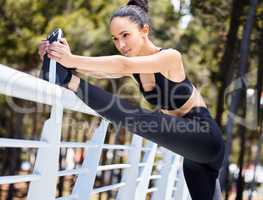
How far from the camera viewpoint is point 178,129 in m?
1.97

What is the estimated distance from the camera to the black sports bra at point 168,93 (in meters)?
2.21

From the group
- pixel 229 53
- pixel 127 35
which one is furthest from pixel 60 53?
pixel 229 53

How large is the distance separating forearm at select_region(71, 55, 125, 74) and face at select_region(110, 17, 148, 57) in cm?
28

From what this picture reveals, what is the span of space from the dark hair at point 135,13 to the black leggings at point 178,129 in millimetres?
477

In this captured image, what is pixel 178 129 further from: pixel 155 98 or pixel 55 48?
pixel 55 48

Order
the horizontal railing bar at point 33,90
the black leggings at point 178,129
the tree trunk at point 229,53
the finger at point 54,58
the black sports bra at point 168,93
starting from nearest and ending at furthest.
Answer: the horizontal railing bar at point 33,90
the black leggings at point 178,129
the finger at point 54,58
the black sports bra at point 168,93
the tree trunk at point 229,53

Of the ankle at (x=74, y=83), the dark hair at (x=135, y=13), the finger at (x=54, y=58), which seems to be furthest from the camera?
the dark hair at (x=135, y=13)

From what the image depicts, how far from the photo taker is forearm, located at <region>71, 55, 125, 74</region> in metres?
2.00

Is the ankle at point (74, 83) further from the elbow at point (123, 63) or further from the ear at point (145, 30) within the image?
the ear at point (145, 30)

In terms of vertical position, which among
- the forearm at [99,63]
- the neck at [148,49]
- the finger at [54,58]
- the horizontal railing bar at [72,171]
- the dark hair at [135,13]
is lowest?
the horizontal railing bar at [72,171]

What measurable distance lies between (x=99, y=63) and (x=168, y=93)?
37cm

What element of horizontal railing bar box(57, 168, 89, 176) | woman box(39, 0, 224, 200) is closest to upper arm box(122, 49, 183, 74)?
woman box(39, 0, 224, 200)

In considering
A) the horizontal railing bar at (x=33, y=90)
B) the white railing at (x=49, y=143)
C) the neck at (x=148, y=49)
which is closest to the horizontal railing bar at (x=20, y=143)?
the white railing at (x=49, y=143)

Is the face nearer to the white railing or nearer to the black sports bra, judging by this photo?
the black sports bra
